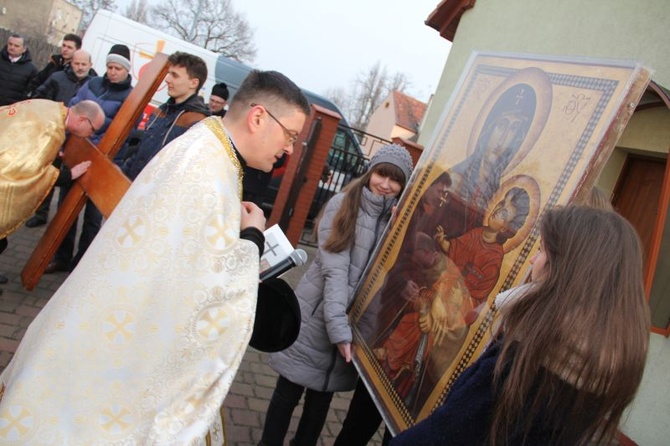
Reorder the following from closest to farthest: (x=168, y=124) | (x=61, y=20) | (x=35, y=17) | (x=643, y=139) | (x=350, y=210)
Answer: (x=350, y=210) → (x=168, y=124) → (x=643, y=139) → (x=35, y=17) → (x=61, y=20)

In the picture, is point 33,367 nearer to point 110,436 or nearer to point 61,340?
point 61,340

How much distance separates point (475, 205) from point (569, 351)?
0.76 m

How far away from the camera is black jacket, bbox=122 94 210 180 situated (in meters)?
3.78

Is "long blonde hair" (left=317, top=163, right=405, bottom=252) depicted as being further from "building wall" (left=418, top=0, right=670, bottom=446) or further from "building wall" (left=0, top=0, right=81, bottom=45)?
"building wall" (left=0, top=0, right=81, bottom=45)

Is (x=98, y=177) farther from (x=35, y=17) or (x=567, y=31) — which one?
(x=35, y=17)

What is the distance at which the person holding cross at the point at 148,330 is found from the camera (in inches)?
52.3

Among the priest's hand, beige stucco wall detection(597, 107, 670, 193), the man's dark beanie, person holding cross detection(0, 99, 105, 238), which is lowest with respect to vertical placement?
person holding cross detection(0, 99, 105, 238)

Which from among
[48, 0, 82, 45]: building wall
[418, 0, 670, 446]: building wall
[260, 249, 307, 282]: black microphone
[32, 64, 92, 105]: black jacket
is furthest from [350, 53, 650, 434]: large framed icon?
[48, 0, 82, 45]: building wall

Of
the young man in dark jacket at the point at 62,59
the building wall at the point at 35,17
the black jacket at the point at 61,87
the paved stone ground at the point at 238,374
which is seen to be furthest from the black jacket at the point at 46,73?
the building wall at the point at 35,17

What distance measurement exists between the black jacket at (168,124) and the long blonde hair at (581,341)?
120 inches

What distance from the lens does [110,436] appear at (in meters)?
1.32

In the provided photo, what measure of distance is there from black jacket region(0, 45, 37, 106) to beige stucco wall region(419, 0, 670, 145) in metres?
5.99

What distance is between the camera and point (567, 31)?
6.71 metres

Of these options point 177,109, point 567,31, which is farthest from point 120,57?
point 567,31
